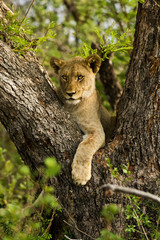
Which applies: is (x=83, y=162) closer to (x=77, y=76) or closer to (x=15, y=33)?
(x=77, y=76)

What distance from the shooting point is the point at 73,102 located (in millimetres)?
4156

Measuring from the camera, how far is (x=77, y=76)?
4266 mm

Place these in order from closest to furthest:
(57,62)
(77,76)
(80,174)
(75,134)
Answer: (80,174) < (75,134) < (77,76) < (57,62)

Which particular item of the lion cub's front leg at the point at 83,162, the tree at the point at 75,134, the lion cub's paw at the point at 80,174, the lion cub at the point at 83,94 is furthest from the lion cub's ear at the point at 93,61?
the lion cub's paw at the point at 80,174

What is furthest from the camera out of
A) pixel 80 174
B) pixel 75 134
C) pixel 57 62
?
pixel 57 62

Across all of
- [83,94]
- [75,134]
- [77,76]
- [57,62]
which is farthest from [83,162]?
[57,62]

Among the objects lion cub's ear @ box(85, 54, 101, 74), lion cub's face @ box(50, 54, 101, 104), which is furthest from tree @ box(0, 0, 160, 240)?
lion cub's ear @ box(85, 54, 101, 74)

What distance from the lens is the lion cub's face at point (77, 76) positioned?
4.10 m

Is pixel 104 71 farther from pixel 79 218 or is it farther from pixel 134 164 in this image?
pixel 79 218

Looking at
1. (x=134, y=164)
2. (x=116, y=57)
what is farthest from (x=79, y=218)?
(x=116, y=57)

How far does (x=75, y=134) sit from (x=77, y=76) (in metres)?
1.01

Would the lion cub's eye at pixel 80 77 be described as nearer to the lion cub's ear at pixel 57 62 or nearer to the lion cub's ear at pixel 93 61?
the lion cub's ear at pixel 93 61

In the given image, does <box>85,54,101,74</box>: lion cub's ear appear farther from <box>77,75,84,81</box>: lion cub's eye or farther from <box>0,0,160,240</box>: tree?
<box>0,0,160,240</box>: tree

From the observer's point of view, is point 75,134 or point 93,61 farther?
point 93,61
